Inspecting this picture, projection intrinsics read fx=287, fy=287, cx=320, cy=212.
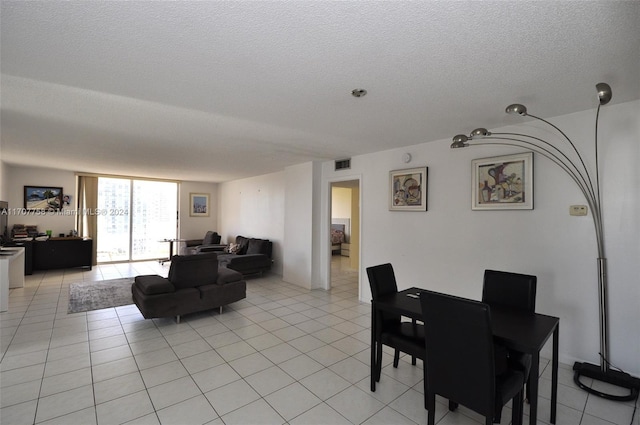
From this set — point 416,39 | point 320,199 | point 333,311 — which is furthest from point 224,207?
point 416,39

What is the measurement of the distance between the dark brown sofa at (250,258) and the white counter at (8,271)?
321 centimetres

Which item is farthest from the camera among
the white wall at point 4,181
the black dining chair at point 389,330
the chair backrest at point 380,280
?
the white wall at point 4,181

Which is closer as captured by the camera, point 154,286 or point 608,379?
point 608,379

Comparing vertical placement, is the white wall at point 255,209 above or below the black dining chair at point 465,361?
above

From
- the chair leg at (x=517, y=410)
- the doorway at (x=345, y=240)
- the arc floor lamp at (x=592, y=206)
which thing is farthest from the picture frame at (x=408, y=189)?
the chair leg at (x=517, y=410)

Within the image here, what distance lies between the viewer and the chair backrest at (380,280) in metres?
2.61

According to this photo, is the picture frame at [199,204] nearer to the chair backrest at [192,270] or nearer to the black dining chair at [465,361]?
the chair backrest at [192,270]

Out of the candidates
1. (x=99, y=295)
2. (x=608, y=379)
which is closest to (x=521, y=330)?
(x=608, y=379)

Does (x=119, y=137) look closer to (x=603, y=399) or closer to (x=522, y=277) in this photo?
(x=522, y=277)

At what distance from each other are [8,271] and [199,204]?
5.26 metres

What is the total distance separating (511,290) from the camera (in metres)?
2.53

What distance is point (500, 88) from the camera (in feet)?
7.71

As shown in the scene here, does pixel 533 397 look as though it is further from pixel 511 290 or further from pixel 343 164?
pixel 343 164

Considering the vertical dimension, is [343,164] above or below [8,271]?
above
